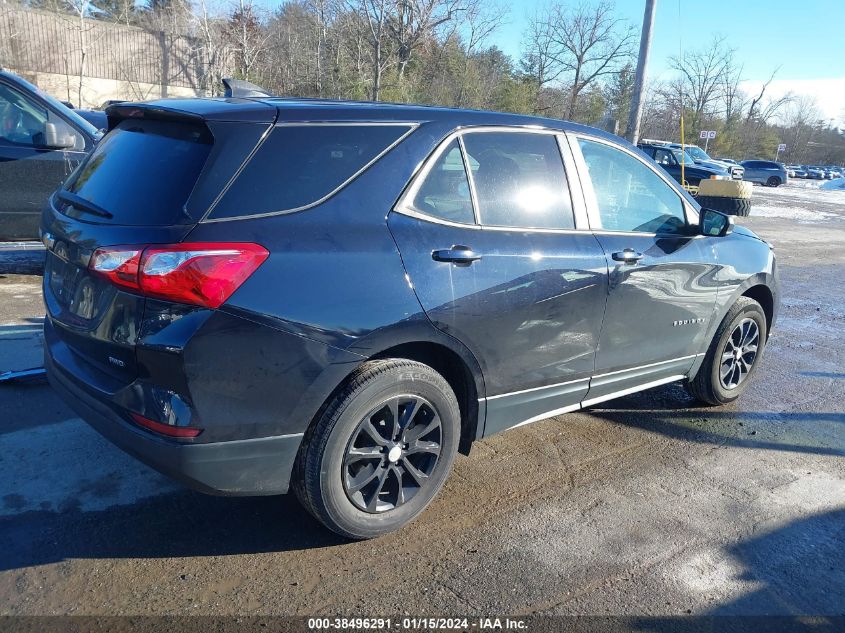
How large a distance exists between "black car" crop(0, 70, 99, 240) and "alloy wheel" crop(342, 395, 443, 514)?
5.29 m

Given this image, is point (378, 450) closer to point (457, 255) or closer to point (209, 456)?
point (209, 456)

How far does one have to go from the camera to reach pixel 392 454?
302 centimetres

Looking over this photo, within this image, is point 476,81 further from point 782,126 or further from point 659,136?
→ point 782,126

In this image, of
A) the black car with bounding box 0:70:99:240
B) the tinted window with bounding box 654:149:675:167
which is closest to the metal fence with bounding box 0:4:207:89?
the tinted window with bounding box 654:149:675:167

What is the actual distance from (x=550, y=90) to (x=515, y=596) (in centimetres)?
3622

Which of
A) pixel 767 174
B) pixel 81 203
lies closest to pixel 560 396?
pixel 81 203

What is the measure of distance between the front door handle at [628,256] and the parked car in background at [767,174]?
148ft

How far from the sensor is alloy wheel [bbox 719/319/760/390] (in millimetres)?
4820

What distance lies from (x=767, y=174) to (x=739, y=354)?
4468 centimetres

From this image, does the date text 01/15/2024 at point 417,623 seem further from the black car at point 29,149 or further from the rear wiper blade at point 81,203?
the black car at point 29,149

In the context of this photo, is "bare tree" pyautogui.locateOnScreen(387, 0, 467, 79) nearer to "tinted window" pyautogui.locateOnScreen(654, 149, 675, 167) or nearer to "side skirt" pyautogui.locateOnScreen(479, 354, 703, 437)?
"tinted window" pyautogui.locateOnScreen(654, 149, 675, 167)

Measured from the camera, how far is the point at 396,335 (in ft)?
9.34

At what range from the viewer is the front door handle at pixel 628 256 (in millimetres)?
3724

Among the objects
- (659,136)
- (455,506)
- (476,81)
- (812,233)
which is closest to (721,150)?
(659,136)
